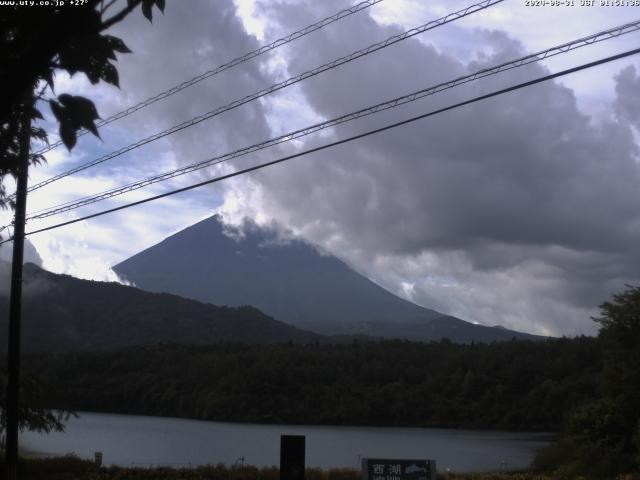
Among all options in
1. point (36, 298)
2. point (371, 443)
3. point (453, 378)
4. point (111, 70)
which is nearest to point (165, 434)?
point (371, 443)

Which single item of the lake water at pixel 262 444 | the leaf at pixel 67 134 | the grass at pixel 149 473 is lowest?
the lake water at pixel 262 444

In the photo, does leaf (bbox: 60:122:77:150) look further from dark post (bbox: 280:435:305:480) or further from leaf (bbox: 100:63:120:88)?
dark post (bbox: 280:435:305:480)

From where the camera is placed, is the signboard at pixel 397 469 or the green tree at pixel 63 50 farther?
the signboard at pixel 397 469

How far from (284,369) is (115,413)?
19.1 meters

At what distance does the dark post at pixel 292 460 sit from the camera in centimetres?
1223

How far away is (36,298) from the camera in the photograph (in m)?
128

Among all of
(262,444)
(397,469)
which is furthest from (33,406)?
(262,444)

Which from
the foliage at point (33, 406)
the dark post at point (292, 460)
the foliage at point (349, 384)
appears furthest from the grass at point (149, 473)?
the foliage at point (349, 384)

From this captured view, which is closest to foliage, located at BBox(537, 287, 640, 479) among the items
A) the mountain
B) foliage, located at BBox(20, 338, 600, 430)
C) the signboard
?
the signboard

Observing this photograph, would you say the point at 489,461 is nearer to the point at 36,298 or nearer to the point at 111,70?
the point at 111,70

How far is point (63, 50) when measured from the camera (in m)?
3.90

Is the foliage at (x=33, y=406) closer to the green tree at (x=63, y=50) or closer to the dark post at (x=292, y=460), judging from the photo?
the dark post at (x=292, y=460)

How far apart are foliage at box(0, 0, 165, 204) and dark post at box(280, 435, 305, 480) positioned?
357 inches

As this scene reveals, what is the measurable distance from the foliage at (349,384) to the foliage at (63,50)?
76543 millimetres
